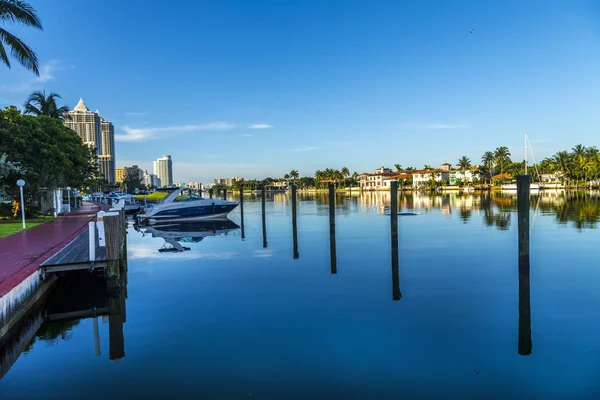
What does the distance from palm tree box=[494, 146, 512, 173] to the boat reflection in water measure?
4665 inches

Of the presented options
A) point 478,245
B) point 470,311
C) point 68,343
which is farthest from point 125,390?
point 478,245

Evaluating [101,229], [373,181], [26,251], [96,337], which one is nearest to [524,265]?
[96,337]

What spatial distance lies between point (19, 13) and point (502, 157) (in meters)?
140

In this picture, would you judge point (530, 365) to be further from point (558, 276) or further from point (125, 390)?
point (558, 276)

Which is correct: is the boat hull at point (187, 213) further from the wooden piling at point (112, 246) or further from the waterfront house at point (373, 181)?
the waterfront house at point (373, 181)

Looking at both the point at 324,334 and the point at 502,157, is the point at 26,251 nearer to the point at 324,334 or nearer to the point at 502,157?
the point at 324,334

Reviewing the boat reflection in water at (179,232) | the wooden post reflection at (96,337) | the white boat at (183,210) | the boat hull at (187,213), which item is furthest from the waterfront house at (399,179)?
the wooden post reflection at (96,337)

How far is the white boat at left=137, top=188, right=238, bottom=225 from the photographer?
38.2m

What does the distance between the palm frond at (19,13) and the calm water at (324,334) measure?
11151 millimetres

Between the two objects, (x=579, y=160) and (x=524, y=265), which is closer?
(x=524, y=265)

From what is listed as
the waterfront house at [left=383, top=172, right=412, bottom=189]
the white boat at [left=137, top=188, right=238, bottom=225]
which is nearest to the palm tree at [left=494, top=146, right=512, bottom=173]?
the waterfront house at [left=383, top=172, right=412, bottom=189]

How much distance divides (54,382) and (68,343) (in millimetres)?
1960

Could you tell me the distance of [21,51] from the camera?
18344 millimetres

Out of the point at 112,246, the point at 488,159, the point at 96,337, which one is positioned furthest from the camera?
the point at 488,159
